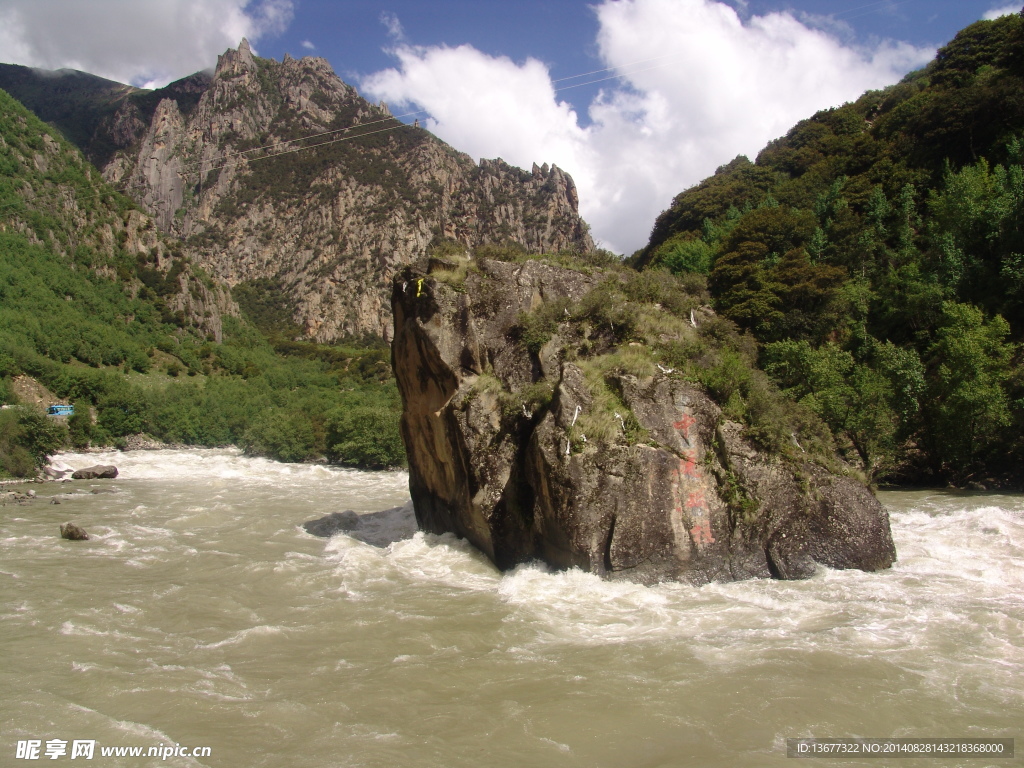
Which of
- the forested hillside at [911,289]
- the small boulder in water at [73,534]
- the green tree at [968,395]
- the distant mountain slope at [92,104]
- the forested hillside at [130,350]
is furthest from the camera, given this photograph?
the distant mountain slope at [92,104]

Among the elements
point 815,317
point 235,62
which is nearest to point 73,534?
point 815,317

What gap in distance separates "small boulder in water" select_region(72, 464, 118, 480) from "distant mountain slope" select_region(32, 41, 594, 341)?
101 m

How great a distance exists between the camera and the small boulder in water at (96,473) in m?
35.6

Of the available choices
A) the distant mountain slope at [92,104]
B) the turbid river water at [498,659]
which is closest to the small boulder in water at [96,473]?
the turbid river water at [498,659]

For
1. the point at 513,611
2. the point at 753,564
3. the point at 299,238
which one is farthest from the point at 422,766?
the point at 299,238

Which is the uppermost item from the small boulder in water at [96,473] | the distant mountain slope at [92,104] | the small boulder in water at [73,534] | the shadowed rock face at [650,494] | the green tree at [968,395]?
the distant mountain slope at [92,104]

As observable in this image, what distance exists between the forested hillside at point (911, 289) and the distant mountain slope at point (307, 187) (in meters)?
112

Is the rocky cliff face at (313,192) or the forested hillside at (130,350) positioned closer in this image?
the forested hillside at (130,350)

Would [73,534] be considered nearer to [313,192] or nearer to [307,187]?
[313,192]

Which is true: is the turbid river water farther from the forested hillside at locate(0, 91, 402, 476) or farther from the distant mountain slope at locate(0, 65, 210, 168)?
the distant mountain slope at locate(0, 65, 210, 168)

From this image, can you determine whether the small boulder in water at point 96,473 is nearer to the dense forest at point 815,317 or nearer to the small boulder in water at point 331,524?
the dense forest at point 815,317

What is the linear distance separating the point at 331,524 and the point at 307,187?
159 meters

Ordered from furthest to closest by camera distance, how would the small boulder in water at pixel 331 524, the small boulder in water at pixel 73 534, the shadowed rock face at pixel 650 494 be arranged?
the small boulder in water at pixel 331 524 → the small boulder in water at pixel 73 534 → the shadowed rock face at pixel 650 494

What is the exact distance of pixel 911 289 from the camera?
82.5 feet
